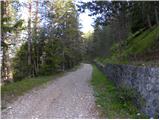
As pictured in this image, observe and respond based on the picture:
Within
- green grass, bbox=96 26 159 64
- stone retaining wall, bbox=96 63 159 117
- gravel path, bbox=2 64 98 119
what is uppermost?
green grass, bbox=96 26 159 64

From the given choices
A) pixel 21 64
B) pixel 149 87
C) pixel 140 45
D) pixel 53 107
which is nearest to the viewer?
pixel 149 87

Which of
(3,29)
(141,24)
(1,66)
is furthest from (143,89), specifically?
(141,24)

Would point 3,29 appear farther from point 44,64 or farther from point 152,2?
point 44,64

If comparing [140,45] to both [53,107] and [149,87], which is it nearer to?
[53,107]

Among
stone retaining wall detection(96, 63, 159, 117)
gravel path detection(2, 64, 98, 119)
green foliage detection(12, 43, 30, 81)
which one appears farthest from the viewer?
green foliage detection(12, 43, 30, 81)

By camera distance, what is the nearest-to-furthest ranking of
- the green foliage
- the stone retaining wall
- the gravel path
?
the stone retaining wall → the gravel path → the green foliage

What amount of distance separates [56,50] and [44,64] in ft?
8.57

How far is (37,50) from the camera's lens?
32688 mm

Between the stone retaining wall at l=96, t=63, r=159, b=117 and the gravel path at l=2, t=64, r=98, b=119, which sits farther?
the gravel path at l=2, t=64, r=98, b=119

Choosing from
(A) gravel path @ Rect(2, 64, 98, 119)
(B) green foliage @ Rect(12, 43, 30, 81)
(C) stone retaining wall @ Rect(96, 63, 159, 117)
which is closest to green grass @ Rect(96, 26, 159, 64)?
(A) gravel path @ Rect(2, 64, 98, 119)

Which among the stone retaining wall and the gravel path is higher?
the stone retaining wall

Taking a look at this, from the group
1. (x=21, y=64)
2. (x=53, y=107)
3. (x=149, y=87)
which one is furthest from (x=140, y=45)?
(x=149, y=87)

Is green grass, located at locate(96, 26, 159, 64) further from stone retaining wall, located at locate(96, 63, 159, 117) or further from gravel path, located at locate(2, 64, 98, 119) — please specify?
stone retaining wall, located at locate(96, 63, 159, 117)

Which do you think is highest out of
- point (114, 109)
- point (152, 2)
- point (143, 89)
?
point (152, 2)
